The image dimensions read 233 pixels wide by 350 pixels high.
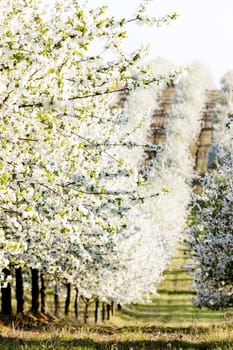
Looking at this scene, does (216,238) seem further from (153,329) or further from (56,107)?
(56,107)

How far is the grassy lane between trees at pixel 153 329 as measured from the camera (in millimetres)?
13477

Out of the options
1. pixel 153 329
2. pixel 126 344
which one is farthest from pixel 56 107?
pixel 153 329

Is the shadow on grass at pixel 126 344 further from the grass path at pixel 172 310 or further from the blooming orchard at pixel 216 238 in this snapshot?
the grass path at pixel 172 310

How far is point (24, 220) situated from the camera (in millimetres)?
9570

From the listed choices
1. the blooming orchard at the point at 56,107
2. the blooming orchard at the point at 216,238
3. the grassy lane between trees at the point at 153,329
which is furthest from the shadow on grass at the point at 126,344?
the blooming orchard at the point at 216,238

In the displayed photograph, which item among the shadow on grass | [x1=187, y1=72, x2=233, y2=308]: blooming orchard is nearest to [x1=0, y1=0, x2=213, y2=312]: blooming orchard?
the shadow on grass

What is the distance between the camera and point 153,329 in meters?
21.9

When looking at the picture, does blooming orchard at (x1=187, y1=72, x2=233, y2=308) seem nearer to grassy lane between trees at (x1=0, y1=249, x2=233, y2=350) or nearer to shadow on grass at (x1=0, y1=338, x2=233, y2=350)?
grassy lane between trees at (x1=0, y1=249, x2=233, y2=350)

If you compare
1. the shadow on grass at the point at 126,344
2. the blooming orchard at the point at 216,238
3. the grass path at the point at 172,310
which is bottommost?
the grass path at the point at 172,310

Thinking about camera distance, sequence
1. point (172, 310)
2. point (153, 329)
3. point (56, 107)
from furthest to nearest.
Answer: point (172, 310) → point (153, 329) → point (56, 107)

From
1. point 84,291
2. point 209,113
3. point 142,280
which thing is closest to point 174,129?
point 209,113

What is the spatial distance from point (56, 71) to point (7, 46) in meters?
0.90

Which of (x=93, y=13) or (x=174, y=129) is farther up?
(x=174, y=129)

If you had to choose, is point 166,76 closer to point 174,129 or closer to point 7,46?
point 7,46
